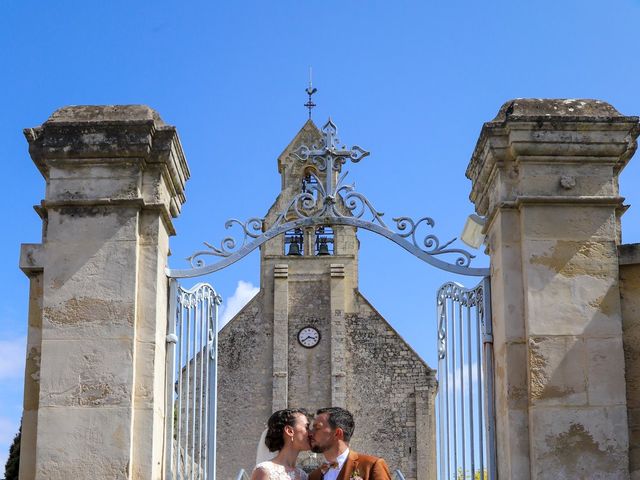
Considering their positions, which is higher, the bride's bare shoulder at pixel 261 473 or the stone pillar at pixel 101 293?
the stone pillar at pixel 101 293

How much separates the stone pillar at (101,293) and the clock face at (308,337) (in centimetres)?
2012

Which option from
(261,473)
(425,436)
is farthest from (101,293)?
(425,436)

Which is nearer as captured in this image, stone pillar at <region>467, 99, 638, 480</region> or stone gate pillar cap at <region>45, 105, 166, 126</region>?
stone pillar at <region>467, 99, 638, 480</region>

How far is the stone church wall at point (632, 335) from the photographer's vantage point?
6105 millimetres

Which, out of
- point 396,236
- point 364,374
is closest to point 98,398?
point 396,236

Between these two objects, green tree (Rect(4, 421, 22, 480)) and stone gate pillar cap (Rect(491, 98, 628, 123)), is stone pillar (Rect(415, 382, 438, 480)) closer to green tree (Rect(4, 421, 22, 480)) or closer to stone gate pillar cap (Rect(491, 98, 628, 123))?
green tree (Rect(4, 421, 22, 480))

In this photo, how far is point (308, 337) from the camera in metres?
26.7

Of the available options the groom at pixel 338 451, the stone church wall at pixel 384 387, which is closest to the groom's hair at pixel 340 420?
the groom at pixel 338 451

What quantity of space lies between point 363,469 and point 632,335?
2002mm

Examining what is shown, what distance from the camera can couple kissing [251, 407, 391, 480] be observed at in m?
5.31

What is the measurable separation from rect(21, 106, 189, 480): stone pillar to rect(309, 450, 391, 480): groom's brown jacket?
1323 millimetres

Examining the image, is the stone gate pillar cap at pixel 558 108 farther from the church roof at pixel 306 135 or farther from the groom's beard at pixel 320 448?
the church roof at pixel 306 135

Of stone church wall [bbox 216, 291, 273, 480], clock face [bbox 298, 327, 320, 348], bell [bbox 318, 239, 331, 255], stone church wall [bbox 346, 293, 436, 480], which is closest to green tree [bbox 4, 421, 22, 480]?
stone church wall [bbox 216, 291, 273, 480]

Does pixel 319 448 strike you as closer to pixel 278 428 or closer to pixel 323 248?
pixel 278 428
